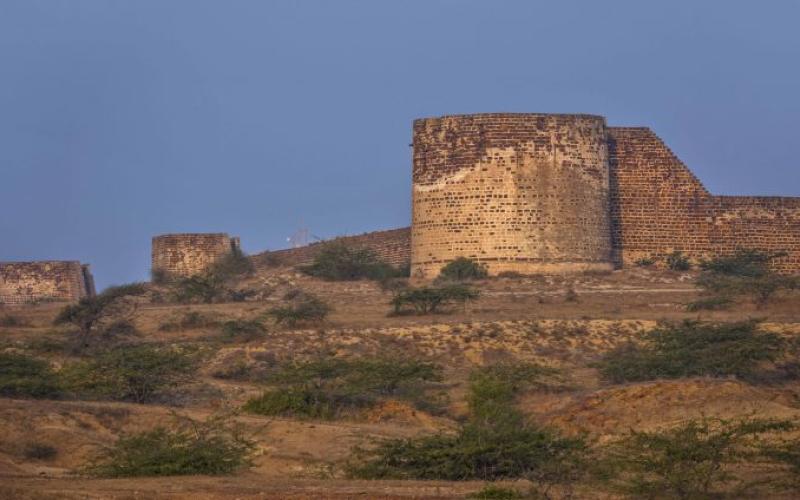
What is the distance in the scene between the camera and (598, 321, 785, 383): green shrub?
29.8 m

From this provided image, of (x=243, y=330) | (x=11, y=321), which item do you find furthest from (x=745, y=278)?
(x=11, y=321)

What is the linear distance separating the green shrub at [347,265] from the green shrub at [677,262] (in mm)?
5404

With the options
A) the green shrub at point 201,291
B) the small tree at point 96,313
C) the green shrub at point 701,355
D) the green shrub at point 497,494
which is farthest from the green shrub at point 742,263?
the green shrub at point 497,494

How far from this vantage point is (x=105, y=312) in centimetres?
3766

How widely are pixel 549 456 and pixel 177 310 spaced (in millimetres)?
17560

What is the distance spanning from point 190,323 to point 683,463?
17.1 metres

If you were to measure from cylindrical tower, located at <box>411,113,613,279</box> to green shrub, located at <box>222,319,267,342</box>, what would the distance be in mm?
5689

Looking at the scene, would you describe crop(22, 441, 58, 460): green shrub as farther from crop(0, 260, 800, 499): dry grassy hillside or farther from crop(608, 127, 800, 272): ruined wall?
crop(608, 127, 800, 272): ruined wall

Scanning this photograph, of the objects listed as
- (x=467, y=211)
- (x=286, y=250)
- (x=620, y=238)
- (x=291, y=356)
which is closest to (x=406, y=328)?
(x=291, y=356)

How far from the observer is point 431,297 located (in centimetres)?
3662

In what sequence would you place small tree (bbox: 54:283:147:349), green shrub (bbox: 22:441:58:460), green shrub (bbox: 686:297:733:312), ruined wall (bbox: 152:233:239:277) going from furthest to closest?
ruined wall (bbox: 152:233:239:277), green shrub (bbox: 686:297:733:312), small tree (bbox: 54:283:147:349), green shrub (bbox: 22:441:58:460)

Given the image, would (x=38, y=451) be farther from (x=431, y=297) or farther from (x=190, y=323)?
(x=431, y=297)

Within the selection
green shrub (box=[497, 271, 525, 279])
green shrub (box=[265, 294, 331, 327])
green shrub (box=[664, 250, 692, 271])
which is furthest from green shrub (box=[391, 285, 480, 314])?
green shrub (box=[664, 250, 692, 271])

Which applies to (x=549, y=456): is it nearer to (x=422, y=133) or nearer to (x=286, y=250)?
(x=422, y=133)
